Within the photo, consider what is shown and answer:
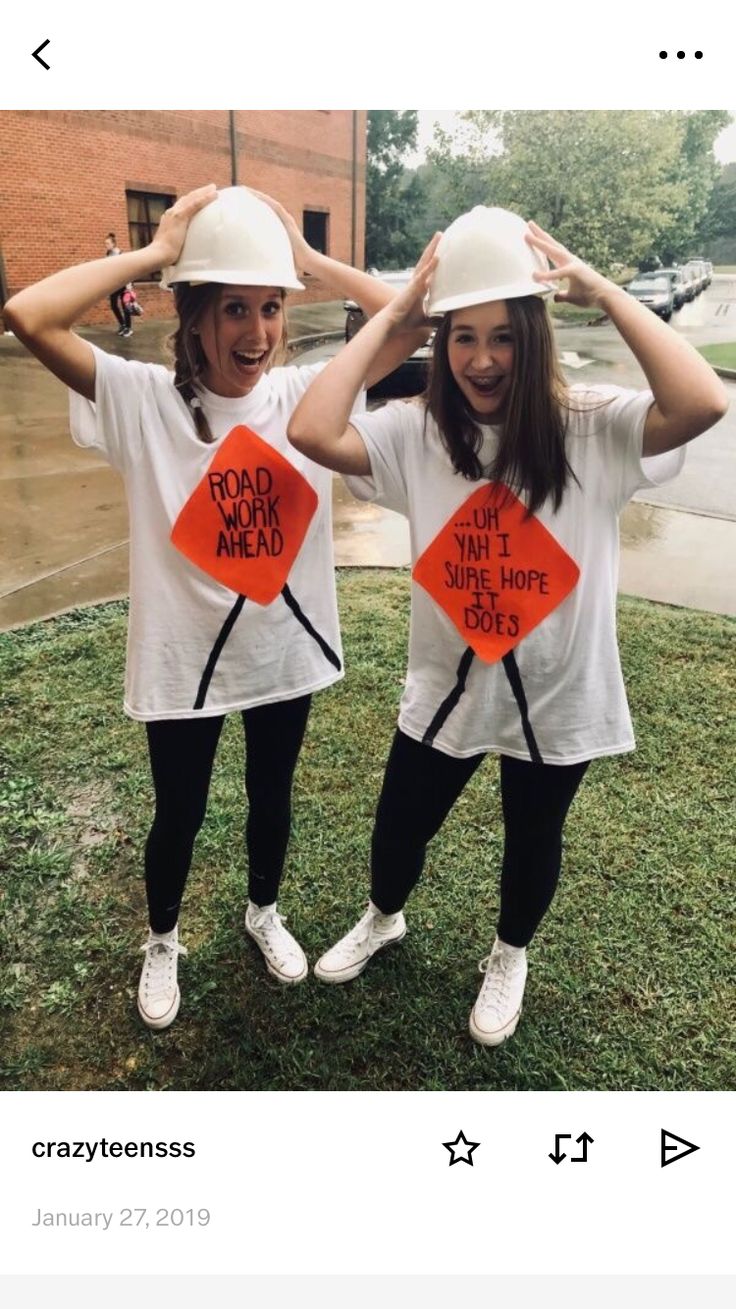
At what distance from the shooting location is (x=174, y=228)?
49.9 inches

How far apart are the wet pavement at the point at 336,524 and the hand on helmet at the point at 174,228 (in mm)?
1830

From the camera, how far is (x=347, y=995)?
1810 millimetres

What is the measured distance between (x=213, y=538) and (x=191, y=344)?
323 millimetres

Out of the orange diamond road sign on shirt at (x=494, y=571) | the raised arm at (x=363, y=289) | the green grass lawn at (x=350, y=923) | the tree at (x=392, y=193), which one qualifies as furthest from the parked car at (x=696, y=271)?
the orange diamond road sign on shirt at (x=494, y=571)

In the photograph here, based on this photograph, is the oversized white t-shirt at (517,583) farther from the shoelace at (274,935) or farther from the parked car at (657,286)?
the parked car at (657,286)

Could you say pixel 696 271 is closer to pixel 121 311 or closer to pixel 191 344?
pixel 191 344

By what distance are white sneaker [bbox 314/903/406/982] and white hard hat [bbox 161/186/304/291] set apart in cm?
134

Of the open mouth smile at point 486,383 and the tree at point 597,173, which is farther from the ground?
the tree at point 597,173

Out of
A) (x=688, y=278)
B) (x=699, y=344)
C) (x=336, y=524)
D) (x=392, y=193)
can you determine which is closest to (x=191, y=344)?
(x=699, y=344)

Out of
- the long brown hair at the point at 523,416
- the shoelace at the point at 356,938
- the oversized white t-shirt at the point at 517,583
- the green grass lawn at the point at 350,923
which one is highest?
the long brown hair at the point at 523,416

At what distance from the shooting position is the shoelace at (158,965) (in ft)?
5.72

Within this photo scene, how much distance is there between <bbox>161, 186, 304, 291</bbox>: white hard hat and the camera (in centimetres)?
125

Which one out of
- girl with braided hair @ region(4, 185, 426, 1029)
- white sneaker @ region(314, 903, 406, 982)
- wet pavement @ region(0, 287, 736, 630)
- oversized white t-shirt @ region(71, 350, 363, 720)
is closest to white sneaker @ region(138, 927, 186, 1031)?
girl with braided hair @ region(4, 185, 426, 1029)

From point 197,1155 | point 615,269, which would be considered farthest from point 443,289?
point 615,269
